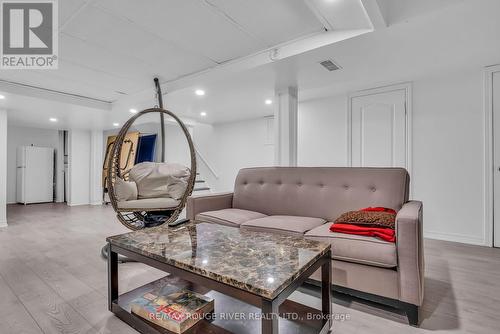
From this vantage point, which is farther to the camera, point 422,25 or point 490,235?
point 490,235

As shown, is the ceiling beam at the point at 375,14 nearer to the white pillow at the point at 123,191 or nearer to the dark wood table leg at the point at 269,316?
the dark wood table leg at the point at 269,316

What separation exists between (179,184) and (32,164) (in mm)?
6068

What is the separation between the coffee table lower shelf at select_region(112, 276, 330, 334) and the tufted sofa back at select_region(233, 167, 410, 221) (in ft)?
3.51

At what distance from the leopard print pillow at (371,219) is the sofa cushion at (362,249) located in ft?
0.38

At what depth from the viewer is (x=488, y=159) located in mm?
2904

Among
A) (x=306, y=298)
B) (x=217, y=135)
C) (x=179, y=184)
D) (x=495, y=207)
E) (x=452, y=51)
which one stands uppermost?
(x=452, y=51)

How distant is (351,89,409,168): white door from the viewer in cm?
345

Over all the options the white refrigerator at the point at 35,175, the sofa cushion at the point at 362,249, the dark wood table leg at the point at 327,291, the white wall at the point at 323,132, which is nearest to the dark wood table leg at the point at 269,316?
the dark wood table leg at the point at 327,291

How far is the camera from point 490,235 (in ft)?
9.42

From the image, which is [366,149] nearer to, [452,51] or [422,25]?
[452,51]

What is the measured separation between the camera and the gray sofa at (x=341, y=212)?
1.43 meters

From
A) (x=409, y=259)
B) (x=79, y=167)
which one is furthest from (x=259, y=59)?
(x=79, y=167)

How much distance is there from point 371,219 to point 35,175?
7.99 meters

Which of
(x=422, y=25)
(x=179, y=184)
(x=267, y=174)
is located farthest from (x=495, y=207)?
(x=179, y=184)
